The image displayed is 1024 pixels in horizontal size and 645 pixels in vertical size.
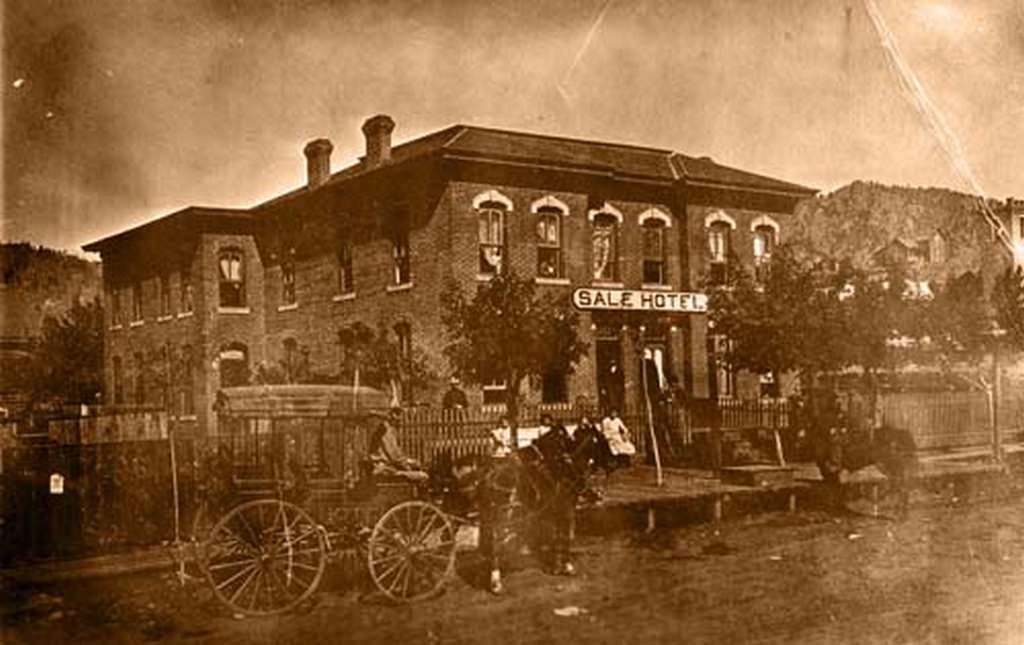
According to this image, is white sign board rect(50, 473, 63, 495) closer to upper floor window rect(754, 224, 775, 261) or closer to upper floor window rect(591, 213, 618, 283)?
upper floor window rect(591, 213, 618, 283)

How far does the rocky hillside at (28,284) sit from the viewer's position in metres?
7.48

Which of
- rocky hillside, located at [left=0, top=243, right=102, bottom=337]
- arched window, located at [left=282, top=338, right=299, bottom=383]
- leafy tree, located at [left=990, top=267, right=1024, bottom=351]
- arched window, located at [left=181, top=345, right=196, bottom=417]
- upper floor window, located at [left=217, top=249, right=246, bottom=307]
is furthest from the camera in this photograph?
upper floor window, located at [left=217, top=249, right=246, bottom=307]

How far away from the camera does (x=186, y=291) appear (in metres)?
24.1

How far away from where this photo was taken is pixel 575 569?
891 cm

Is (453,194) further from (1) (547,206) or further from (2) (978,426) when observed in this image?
(2) (978,426)

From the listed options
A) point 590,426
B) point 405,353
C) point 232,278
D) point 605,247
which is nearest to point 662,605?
point 590,426

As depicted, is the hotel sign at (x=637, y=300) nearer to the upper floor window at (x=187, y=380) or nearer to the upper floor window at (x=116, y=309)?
the upper floor window at (x=187, y=380)

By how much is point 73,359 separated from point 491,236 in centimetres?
912

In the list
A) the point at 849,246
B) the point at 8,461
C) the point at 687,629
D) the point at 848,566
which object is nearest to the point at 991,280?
the point at 849,246

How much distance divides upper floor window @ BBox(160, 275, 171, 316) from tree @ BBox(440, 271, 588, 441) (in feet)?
37.8

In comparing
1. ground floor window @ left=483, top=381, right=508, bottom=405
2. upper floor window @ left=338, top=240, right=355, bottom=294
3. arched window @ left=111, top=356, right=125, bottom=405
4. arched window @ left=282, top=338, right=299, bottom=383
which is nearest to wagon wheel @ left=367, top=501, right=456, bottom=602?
ground floor window @ left=483, top=381, right=508, bottom=405

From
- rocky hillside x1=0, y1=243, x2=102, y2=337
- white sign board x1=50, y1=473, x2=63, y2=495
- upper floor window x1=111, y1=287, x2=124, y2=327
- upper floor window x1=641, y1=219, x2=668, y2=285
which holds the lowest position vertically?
white sign board x1=50, y1=473, x2=63, y2=495

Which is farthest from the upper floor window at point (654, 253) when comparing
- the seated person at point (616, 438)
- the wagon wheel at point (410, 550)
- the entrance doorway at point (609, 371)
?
the wagon wheel at point (410, 550)

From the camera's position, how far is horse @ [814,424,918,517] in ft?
39.9
